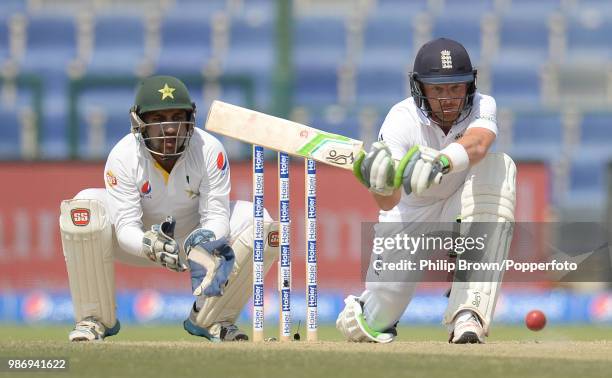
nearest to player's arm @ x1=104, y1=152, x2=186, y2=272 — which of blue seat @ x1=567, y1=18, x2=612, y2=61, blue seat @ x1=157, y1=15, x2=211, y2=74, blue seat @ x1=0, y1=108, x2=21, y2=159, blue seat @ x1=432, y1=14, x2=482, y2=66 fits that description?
blue seat @ x1=0, y1=108, x2=21, y2=159

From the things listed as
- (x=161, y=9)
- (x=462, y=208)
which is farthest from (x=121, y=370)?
(x=161, y=9)

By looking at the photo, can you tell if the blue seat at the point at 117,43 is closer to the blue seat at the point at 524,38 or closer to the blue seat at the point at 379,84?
the blue seat at the point at 379,84

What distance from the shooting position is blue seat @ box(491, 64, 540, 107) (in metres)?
12.8

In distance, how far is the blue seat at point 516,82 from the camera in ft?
41.8

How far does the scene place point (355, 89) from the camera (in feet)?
41.5

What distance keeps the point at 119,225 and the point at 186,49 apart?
7.58m

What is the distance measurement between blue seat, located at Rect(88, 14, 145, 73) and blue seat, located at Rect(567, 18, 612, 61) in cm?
411

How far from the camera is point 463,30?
12.8 metres

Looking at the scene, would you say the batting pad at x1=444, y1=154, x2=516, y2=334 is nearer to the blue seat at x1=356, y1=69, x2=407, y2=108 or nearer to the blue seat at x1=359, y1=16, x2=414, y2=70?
the blue seat at x1=356, y1=69, x2=407, y2=108

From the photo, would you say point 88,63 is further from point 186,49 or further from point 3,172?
point 3,172

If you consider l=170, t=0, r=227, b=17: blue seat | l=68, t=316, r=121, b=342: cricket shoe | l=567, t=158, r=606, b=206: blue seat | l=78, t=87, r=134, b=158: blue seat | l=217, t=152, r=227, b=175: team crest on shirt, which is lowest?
l=567, t=158, r=606, b=206: blue seat

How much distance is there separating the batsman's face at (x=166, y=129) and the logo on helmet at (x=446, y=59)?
1.09 metres

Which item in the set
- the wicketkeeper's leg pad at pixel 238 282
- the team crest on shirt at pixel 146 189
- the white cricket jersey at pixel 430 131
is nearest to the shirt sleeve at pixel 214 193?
the wicketkeeper's leg pad at pixel 238 282

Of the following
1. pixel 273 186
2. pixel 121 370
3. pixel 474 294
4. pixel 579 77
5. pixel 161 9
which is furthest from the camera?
pixel 161 9
